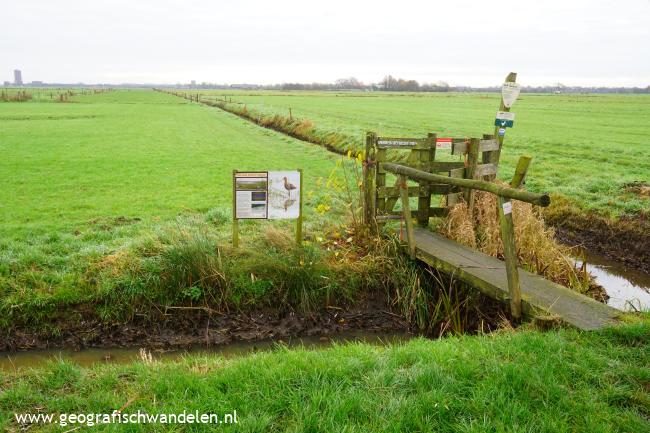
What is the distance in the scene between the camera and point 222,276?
7.79 metres

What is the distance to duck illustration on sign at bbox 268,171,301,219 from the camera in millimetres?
8305

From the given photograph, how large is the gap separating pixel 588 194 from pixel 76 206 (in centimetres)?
1400

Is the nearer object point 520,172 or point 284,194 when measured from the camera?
point 520,172

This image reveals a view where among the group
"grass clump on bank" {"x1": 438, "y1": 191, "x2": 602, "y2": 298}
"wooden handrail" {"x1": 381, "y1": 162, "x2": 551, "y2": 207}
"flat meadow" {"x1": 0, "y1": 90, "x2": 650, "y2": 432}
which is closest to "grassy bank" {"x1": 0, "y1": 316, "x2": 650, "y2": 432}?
"flat meadow" {"x1": 0, "y1": 90, "x2": 650, "y2": 432}

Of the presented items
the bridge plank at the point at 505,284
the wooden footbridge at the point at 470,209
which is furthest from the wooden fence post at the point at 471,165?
the bridge plank at the point at 505,284

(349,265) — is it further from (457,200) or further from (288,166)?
(288,166)

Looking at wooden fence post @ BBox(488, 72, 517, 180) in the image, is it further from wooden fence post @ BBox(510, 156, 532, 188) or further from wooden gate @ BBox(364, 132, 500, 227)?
wooden fence post @ BBox(510, 156, 532, 188)

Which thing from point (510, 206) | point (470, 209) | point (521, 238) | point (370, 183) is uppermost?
point (510, 206)

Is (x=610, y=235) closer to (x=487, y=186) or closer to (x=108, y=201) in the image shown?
(x=487, y=186)

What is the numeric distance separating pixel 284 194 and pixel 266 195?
13.0 inches

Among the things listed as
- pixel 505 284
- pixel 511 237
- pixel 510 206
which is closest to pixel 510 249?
pixel 511 237

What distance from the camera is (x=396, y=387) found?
4.35 metres

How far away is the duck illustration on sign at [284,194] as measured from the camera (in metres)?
8.30

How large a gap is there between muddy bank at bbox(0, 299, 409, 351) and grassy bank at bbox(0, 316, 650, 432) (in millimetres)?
1917
